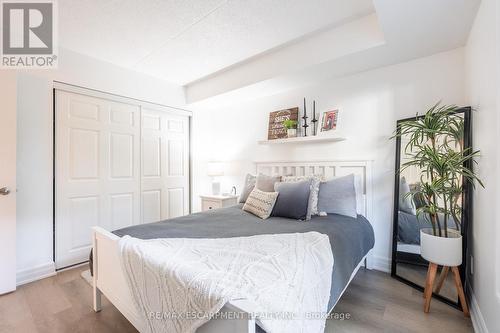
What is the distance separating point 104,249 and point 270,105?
8.65 feet

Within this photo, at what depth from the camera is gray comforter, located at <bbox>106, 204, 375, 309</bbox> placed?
1569 mm

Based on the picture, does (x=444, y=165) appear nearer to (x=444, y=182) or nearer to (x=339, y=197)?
(x=444, y=182)

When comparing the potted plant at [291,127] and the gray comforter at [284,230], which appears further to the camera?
the potted plant at [291,127]

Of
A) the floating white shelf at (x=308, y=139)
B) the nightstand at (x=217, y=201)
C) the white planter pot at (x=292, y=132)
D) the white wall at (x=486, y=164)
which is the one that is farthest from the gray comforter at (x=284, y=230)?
the white planter pot at (x=292, y=132)

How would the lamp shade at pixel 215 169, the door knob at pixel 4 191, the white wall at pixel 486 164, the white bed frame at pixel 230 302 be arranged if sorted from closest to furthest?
the white bed frame at pixel 230 302, the white wall at pixel 486 164, the door knob at pixel 4 191, the lamp shade at pixel 215 169

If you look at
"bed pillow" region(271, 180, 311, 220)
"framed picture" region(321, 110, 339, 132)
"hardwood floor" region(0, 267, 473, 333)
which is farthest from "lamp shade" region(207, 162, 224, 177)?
"hardwood floor" region(0, 267, 473, 333)

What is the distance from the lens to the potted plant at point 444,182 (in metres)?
1.70

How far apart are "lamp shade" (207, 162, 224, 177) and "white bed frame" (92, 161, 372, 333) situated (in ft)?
2.17

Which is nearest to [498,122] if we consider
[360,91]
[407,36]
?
[407,36]

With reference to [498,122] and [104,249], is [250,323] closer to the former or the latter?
[104,249]

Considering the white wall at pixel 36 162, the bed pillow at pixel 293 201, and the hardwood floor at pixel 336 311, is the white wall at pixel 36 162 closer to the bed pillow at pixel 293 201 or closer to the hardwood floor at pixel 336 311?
the hardwood floor at pixel 336 311

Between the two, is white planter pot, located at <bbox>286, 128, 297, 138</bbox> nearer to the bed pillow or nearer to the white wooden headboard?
the white wooden headboard

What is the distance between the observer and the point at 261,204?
2281mm

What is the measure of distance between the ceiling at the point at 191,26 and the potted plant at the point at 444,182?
1.13 m
